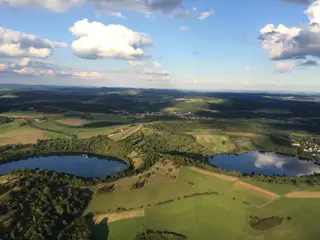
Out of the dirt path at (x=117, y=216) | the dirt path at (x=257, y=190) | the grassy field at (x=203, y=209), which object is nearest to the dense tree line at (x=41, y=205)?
the dirt path at (x=117, y=216)

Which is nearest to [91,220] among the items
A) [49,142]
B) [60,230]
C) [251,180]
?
[60,230]

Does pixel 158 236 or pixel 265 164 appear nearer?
pixel 158 236

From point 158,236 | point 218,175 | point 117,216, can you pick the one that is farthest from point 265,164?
point 158,236

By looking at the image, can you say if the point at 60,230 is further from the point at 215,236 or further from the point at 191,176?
the point at 191,176

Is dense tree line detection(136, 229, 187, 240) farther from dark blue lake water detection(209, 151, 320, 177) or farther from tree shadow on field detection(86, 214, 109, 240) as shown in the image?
dark blue lake water detection(209, 151, 320, 177)

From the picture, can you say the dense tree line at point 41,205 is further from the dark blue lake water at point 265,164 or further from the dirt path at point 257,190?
the dark blue lake water at point 265,164

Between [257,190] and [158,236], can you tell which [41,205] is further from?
[257,190]
